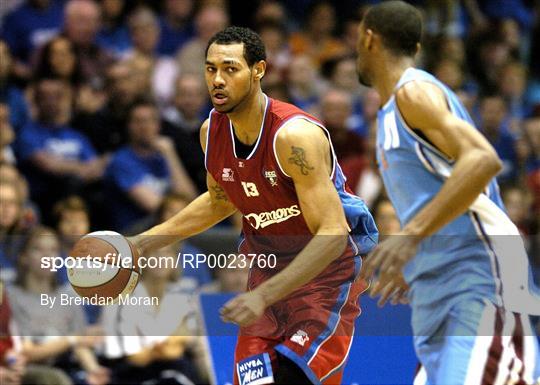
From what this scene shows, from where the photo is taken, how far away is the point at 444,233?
15.4 ft

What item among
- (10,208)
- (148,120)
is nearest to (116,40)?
(148,120)

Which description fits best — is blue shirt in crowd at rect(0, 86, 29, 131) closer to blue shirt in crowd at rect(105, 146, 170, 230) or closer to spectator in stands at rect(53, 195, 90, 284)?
blue shirt in crowd at rect(105, 146, 170, 230)

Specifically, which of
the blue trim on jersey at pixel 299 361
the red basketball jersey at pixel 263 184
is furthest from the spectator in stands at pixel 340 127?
the blue trim on jersey at pixel 299 361

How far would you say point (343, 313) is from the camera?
532 centimetres

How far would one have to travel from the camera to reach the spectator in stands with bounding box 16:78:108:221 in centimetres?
912

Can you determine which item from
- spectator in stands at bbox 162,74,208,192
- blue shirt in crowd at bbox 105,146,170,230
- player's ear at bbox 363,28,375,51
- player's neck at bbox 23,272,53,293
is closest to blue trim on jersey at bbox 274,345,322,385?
player's ear at bbox 363,28,375,51

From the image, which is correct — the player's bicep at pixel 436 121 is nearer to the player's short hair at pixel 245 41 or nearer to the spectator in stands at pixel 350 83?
the player's short hair at pixel 245 41

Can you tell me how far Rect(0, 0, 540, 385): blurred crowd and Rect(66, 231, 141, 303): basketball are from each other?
0.91 meters

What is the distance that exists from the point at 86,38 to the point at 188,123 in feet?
3.99

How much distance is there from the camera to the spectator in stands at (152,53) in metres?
10.4

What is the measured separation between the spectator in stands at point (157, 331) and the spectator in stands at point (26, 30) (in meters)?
3.72

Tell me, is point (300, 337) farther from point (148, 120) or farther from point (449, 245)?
point (148, 120)

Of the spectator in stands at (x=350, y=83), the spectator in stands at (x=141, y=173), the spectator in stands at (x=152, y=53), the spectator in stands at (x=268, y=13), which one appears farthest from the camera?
the spectator in stands at (x=268, y=13)

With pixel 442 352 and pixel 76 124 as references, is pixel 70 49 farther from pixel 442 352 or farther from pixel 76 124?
pixel 442 352
